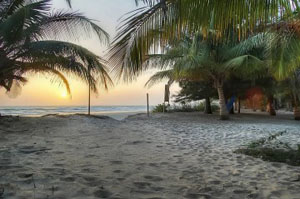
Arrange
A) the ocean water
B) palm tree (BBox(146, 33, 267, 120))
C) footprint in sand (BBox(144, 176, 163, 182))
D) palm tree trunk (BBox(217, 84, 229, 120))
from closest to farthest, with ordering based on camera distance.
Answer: footprint in sand (BBox(144, 176, 163, 182)) < palm tree (BBox(146, 33, 267, 120)) < palm tree trunk (BBox(217, 84, 229, 120)) < the ocean water

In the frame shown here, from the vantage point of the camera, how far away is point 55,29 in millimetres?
8406

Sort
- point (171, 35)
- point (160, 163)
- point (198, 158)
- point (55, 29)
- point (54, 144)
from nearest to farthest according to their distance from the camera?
point (171, 35) → point (160, 163) → point (198, 158) → point (54, 144) → point (55, 29)

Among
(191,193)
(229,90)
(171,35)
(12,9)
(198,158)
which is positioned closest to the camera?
(191,193)

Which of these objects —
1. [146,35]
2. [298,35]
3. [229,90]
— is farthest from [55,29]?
[229,90]

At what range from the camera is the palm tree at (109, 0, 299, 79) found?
3.40 metres

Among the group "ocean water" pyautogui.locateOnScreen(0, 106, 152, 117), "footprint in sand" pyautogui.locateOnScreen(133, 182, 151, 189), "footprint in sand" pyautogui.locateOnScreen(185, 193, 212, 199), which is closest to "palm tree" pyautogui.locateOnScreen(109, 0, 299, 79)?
"footprint in sand" pyautogui.locateOnScreen(133, 182, 151, 189)

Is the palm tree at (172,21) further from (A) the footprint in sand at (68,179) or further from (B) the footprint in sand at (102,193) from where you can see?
(B) the footprint in sand at (102,193)

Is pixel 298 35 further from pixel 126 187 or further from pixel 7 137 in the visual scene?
pixel 7 137

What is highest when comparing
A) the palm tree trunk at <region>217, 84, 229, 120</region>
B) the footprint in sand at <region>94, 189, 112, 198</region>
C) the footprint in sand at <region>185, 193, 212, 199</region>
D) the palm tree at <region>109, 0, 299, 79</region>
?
the palm tree at <region>109, 0, 299, 79</region>

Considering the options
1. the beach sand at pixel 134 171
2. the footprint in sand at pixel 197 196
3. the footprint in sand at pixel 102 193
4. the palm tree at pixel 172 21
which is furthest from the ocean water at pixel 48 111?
the footprint in sand at pixel 197 196

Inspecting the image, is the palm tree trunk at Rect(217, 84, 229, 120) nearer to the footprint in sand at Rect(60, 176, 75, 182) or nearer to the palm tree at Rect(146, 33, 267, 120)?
the palm tree at Rect(146, 33, 267, 120)

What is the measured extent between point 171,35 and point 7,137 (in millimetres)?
4446

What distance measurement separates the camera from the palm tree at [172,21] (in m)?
3.40

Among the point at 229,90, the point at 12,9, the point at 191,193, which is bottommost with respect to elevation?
the point at 191,193
